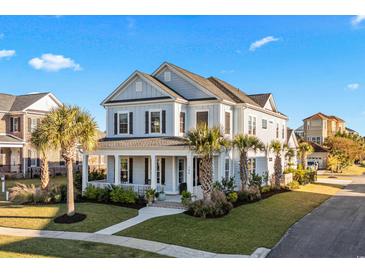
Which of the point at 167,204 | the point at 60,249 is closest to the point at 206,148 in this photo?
the point at 167,204

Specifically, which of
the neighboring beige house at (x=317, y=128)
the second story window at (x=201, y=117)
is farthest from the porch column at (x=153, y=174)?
the neighboring beige house at (x=317, y=128)

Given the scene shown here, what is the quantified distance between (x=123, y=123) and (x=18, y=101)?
19757mm

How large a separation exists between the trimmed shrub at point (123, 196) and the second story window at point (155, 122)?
4.72 metres

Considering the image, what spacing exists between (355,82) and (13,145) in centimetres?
3007

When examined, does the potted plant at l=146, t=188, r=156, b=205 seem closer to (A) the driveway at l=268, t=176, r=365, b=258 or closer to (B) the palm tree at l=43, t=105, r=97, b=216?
(B) the palm tree at l=43, t=105, r=97, b=216

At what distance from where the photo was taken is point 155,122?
22.4m

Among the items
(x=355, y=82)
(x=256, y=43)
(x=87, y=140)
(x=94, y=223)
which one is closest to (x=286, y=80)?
(x=256, y=43)

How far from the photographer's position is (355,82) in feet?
59.7

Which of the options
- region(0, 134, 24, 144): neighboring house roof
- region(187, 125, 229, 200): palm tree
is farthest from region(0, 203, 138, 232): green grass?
region(0, 134, 24, 144): neighboring house roof

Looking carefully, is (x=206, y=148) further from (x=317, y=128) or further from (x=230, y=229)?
(x=317, y=128)

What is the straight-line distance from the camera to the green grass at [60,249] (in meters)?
10.4

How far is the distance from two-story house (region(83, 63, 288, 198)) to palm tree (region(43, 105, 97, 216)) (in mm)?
4210
